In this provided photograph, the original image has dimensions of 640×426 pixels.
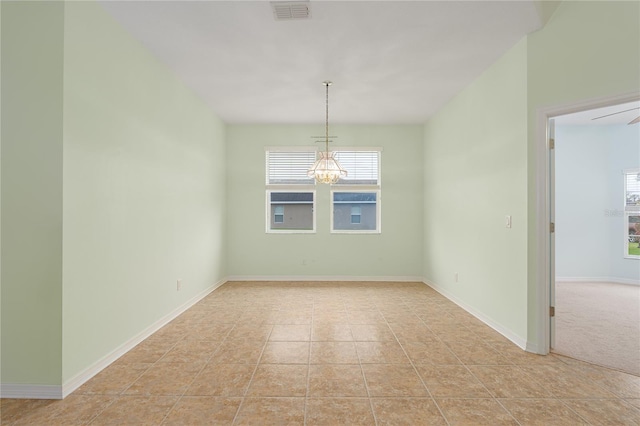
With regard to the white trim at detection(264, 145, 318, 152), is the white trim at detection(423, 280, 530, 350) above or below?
below

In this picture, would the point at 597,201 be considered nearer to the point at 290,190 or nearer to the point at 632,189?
the point at 632,189

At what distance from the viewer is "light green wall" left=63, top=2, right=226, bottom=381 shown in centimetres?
219

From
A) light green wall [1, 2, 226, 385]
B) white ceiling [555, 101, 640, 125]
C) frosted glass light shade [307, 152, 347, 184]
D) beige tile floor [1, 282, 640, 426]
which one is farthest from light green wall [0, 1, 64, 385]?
white ceiling [555, 101, 640, 125]

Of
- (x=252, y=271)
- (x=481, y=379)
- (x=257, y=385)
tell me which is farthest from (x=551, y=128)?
(x=252, y=271)

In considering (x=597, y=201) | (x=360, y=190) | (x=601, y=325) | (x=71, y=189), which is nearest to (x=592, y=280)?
(x=597, y=201)

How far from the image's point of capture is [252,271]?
575 centimetres

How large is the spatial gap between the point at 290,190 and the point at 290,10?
3587mm

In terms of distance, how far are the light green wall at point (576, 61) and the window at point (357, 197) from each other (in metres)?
3.19

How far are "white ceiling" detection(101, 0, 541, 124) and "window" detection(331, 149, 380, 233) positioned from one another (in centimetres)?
145

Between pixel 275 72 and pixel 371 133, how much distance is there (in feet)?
8.79

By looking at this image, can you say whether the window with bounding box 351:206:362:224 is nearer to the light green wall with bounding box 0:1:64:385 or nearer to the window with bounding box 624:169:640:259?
the light green wall with bounding box 0:1:64:385

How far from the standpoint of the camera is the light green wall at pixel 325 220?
5.75 m

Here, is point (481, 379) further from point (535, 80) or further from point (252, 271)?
point (252, 271)

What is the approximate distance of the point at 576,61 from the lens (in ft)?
8.27
